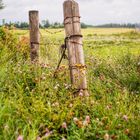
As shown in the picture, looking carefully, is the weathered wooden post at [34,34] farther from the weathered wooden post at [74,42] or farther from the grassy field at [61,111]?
the weathered wooden post at [74,42]

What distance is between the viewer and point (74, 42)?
624cm

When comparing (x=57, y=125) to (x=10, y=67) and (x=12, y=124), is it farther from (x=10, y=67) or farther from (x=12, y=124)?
(x=10, y=67)

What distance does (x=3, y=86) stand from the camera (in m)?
5.90

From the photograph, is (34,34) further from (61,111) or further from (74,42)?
(61,111)

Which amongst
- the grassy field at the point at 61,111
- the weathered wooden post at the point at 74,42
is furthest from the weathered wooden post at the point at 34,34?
the weathered wooden post at the point at 74,42

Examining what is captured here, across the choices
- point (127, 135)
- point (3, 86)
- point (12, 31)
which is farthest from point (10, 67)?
point (12, 31)

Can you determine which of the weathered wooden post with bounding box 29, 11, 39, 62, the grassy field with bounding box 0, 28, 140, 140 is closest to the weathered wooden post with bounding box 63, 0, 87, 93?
the grassy field with bounding box 0, 28, 140, 140

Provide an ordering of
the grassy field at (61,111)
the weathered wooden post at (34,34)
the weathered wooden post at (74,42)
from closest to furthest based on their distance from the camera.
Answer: the grassy field at (61,111)
the weathered wooden post at (74,42)
the weathered wooden post at (34,34)

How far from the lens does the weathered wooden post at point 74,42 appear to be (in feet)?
20.4

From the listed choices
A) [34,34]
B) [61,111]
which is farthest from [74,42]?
[34,34]

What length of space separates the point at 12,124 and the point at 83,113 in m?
1.26

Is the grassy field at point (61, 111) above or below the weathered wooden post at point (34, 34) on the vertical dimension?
below

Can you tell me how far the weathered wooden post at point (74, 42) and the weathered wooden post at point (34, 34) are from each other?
287 centimetres

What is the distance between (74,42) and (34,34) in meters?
2.99
